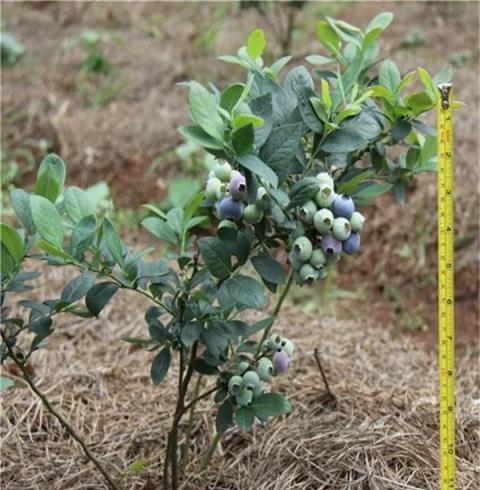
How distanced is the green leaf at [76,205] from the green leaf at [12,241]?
11cm

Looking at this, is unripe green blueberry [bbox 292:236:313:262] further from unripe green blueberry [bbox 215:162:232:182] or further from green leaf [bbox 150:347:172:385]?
green leaf [bbox 150:347:172:385]

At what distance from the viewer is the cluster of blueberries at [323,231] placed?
4.49ft

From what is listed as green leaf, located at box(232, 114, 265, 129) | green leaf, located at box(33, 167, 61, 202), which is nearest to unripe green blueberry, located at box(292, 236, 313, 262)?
green leaf, located at box(232, 114, 265, 129)

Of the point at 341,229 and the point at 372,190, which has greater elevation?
the point at 341,229

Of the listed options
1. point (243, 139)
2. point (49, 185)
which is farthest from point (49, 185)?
point (243, 139)

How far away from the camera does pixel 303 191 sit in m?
1.39

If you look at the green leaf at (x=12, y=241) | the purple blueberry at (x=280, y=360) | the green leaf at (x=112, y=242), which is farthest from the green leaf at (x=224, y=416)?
the green leaf at (x=12, y=241)

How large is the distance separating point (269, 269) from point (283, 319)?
1.51 m

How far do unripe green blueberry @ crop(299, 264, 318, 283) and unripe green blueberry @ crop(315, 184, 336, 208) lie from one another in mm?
106

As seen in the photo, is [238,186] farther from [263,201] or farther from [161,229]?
[161,229]

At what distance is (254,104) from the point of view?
4.58 ft

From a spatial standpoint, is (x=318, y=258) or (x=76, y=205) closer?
(x=318, y=258)

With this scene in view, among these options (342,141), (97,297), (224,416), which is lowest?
(224,416)

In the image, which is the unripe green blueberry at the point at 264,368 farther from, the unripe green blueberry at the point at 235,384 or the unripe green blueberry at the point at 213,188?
the unripe green blueberry at the point at 213,188
